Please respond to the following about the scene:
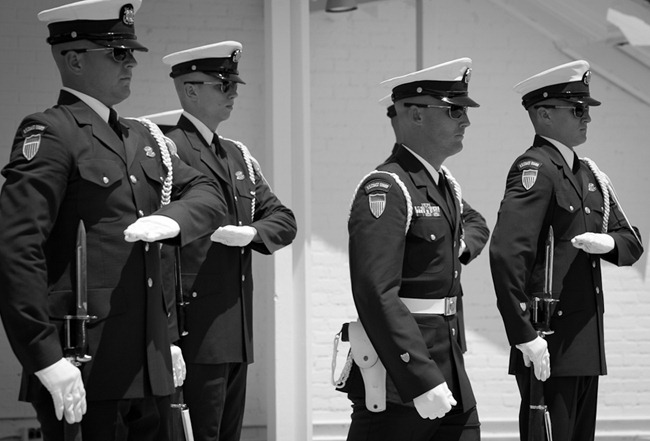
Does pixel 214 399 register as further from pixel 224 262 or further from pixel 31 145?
pixel 31 145

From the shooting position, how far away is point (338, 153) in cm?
720

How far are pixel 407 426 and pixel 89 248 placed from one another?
1213 mm

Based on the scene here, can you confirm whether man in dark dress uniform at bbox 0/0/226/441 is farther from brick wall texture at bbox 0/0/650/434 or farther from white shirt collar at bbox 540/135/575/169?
brick wall texture at bbox 0/0/650/434

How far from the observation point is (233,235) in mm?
4477

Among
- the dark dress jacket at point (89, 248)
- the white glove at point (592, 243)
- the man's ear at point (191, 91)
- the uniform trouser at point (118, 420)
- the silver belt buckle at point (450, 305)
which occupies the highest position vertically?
the man's ear at point (191, 91)

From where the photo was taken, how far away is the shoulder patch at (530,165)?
4.55 metres

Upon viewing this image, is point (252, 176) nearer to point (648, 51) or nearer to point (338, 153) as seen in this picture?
point (338, 153)

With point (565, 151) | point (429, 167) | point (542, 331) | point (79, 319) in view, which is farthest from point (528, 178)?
point (79, 319)

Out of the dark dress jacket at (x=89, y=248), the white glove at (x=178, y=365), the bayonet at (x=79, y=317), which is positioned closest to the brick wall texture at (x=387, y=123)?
the white glove at (x=178, y=365)

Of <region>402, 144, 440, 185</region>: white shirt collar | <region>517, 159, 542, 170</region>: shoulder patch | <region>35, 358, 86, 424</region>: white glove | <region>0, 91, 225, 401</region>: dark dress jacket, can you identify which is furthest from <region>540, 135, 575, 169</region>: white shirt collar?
<region>35, 358, 86, 424</region>: white glove

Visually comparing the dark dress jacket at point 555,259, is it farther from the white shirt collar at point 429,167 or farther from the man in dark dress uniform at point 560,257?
the white shirt collar at point 429,167

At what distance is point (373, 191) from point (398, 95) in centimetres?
46

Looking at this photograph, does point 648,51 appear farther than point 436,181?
Yes

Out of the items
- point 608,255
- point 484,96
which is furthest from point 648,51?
point 608,255
